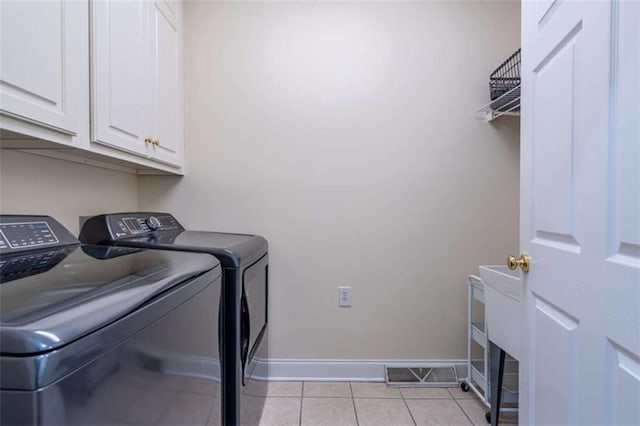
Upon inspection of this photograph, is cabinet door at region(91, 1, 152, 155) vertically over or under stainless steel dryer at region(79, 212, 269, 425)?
over

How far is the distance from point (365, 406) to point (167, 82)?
206 centimetres

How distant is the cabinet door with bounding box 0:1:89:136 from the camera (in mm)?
825

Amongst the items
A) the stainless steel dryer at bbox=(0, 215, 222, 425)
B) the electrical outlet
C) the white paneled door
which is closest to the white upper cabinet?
the stainless steel dryer at bbox=(0, 215, 222, 425)

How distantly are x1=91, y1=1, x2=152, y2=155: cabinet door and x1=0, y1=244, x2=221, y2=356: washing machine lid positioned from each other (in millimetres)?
532

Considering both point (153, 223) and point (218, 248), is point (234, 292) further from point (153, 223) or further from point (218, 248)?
point (153, 223)

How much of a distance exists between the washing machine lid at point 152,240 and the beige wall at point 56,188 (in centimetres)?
12

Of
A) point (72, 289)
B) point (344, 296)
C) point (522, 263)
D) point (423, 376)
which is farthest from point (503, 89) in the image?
point (72, 289)

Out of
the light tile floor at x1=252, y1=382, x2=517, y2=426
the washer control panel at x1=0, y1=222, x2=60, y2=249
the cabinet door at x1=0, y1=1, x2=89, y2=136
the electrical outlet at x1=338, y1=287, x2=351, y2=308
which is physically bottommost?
the light tile floor at x1=252, y1=382, x2=517, y2=426

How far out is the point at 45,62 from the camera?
929 mm

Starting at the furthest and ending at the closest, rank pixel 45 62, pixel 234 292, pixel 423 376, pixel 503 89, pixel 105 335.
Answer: pixel 423 376, pixel 503 89, pixel 234 292, pixel 45 62, pixel 105 335

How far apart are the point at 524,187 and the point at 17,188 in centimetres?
184

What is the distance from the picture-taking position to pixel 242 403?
123 cm

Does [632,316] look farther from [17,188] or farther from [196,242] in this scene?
[17,188]

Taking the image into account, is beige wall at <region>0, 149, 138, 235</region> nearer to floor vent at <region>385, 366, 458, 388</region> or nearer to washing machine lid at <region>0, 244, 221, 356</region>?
washing machine lid at <region>0, 244, 221, 356</region>
